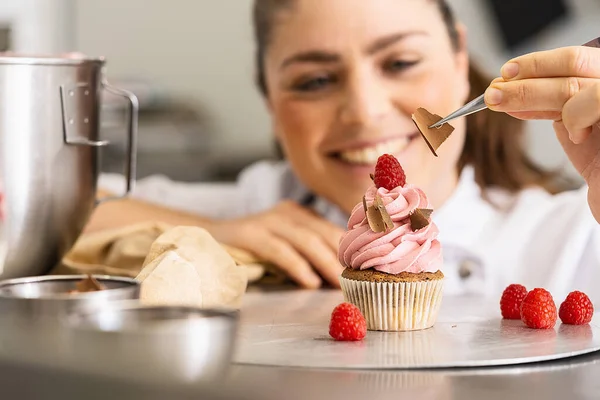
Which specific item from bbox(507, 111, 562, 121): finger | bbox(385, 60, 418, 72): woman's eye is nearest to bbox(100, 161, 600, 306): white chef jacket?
bbox(385, 60, 418, 72): woman's eye

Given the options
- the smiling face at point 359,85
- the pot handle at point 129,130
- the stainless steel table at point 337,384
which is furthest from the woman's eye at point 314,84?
the stainless steel table at point 337,384

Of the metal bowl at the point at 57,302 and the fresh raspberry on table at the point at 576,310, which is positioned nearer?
the metal bowl at the point at 57,302

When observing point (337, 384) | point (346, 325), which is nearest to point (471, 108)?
point (346, 325)

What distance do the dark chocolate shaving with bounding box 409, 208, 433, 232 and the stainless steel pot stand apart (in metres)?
0.43

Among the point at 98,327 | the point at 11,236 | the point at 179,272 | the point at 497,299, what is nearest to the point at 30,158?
the point at 11,236

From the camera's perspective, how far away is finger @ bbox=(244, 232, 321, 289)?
4.67ft

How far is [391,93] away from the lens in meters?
1.63

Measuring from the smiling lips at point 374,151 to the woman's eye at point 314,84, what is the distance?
134 mm

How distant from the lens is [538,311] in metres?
1.03

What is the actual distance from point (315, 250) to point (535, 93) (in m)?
0.53

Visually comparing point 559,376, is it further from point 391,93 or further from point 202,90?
point 202,90

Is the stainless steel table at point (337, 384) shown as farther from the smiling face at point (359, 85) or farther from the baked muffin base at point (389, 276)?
the smiling face at point (359, 85)

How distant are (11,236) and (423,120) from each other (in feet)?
1.81

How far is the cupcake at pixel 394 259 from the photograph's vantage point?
1082 mm
